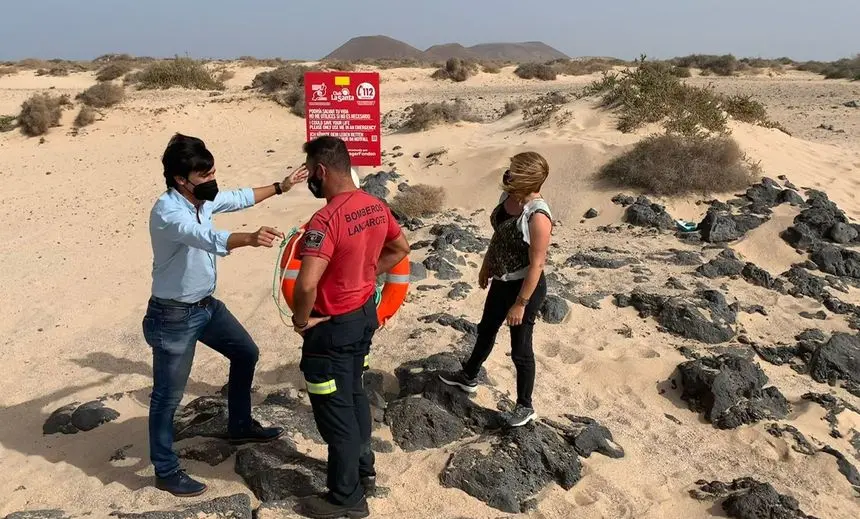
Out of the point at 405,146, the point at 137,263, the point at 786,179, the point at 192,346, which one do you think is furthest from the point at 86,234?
the point at 786,179

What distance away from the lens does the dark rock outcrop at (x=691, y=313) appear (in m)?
5.41

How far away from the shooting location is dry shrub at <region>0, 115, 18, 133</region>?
53.8 feet

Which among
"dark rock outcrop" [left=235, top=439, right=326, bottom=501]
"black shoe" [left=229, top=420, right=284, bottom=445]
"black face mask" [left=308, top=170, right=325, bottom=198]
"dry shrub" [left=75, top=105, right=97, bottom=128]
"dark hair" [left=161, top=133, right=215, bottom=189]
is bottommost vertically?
"dark rock outcrop" [left=235, top=439, right=326, bottom=501]

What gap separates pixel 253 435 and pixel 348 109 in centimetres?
501

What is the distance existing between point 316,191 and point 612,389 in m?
2.99

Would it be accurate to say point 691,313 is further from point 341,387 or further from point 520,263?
point 341,387

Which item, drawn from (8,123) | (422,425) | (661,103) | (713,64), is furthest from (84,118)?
(713,64)

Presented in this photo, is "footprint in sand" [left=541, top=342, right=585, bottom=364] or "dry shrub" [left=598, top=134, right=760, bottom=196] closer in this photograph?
"footprint in sand" [left=541, top=342, right=585, bottom=364]

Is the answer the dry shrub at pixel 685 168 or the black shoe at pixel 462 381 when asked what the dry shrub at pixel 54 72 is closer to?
the dry shrub at pixel 685 168

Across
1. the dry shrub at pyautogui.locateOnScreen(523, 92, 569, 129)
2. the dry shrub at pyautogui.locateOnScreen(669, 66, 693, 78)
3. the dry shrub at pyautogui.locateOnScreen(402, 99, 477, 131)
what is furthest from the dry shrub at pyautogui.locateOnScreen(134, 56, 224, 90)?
the dry shrub at pyautogui.locateOnScreen(669, 66, 693, 78)

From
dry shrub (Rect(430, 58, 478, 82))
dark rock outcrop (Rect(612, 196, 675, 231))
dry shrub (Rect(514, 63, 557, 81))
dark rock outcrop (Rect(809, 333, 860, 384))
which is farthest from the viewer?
dry shrub (Rect(514, 63, 557, 81))

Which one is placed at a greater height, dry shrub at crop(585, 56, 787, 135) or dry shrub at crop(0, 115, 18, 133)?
dry shrub at crop(585, 56, 787, 135)

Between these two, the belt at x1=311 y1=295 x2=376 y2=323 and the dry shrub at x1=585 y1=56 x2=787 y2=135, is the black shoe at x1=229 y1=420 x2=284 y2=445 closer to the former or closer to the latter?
the belt at x1=311 y1=295 x2=376 y2=323

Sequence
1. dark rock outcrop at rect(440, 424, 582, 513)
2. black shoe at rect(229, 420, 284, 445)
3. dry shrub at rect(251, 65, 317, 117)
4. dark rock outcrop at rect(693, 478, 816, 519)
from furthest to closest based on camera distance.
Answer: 1. dry shrub at rect(251, 65, 317, 117)
2. black shoe at rect(229, 420, 284, 445)
3. dark rock outcrop at rect(440, 424, 582, 513)
4. dark rock outcrop at rect(693, 478, 816, 519)
